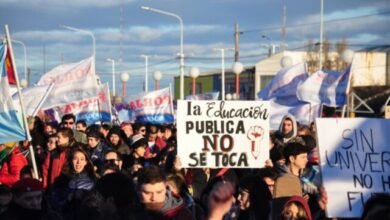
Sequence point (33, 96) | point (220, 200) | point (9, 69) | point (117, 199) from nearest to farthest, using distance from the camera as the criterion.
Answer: point (220, 200) → point (117, 199) → point (9, 69) → point (33, 96)

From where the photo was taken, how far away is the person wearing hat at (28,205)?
18.9 ft

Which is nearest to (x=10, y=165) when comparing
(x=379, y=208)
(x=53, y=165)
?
(x=53, y=165)

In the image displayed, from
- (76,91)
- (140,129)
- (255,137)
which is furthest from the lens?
(76,91)

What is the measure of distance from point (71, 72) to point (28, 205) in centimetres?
1195

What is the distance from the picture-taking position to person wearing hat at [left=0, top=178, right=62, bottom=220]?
5.76 m

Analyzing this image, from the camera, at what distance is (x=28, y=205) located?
Answer: 577 centimetres

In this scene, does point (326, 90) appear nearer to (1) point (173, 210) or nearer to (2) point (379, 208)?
(1) point (173, 210)

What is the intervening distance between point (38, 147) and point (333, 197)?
7388 mm

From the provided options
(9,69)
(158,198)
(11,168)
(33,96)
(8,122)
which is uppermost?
(9,69)

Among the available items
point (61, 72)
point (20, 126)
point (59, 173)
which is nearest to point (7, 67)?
point (20, 126)

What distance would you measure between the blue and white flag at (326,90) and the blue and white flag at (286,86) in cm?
54

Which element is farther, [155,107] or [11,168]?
[155,107]

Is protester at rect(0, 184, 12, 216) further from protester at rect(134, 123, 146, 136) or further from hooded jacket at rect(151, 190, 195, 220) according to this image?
protester at rect(134, 123, 146, 136)

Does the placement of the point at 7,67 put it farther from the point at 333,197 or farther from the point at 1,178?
the point at 333,197
